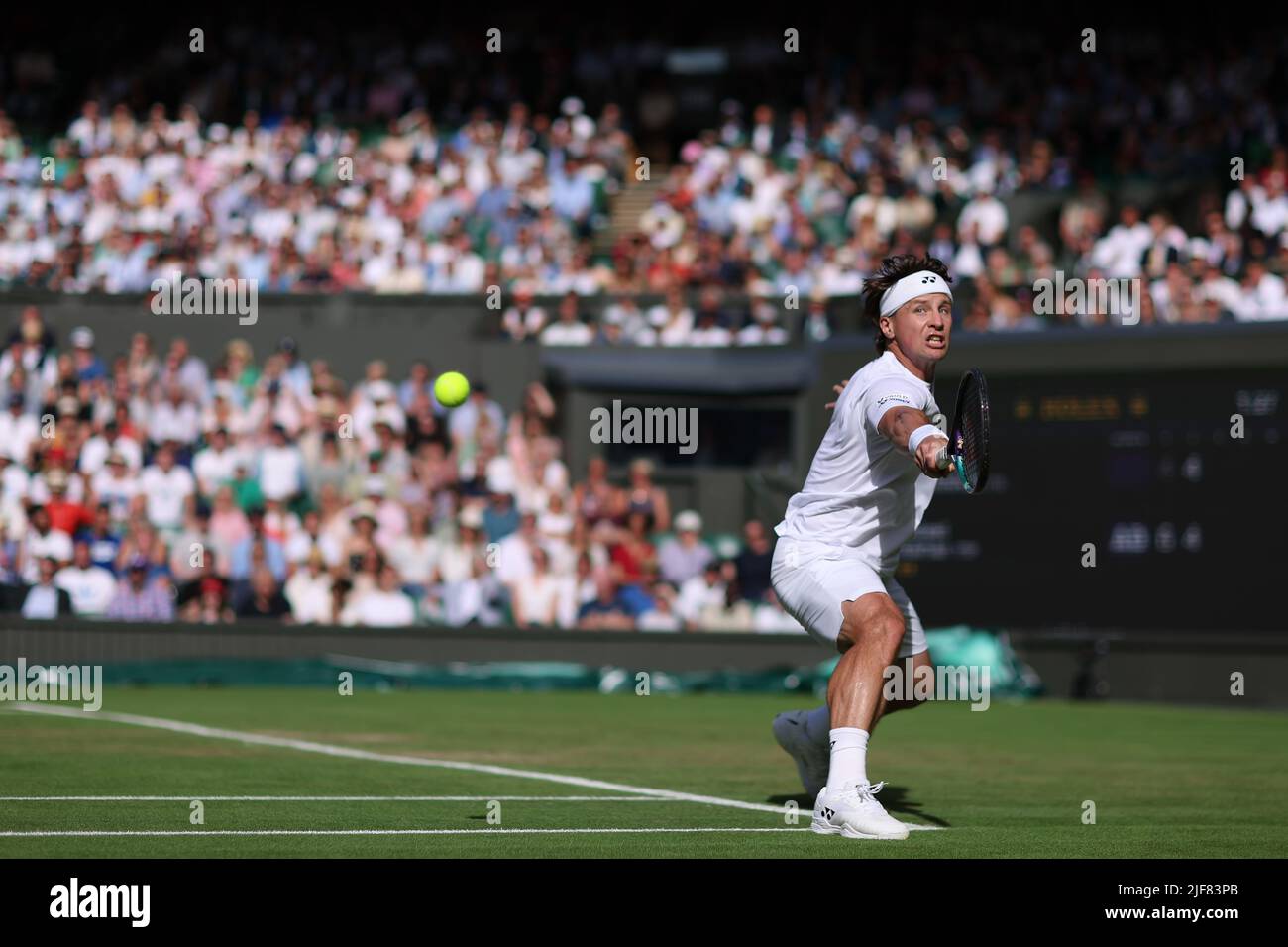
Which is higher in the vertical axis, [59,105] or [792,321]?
[59,105]

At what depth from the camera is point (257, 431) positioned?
73.5ft

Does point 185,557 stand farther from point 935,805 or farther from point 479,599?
point 935,805

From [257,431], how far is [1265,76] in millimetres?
12808

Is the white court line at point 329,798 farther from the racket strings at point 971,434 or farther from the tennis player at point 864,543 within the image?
the racket strings at point 971,434

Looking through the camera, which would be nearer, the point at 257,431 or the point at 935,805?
the point at 935,805

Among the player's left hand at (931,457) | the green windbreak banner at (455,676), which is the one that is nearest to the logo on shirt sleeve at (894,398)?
the player's left hand at (931,457)

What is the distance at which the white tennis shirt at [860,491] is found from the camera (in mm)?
8531

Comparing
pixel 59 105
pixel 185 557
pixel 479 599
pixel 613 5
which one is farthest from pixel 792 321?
pixel 59 105

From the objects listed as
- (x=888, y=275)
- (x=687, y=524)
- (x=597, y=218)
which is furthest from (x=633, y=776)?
(x=597, y=218)

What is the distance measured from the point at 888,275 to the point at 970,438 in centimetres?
122

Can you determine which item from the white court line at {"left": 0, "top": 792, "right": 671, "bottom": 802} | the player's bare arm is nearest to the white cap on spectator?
the white court line at {"left": 0, "top": 792, "right": 671, "bottom": 802}

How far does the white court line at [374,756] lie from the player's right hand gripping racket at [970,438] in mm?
1694

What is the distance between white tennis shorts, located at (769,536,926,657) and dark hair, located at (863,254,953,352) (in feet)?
3.04
